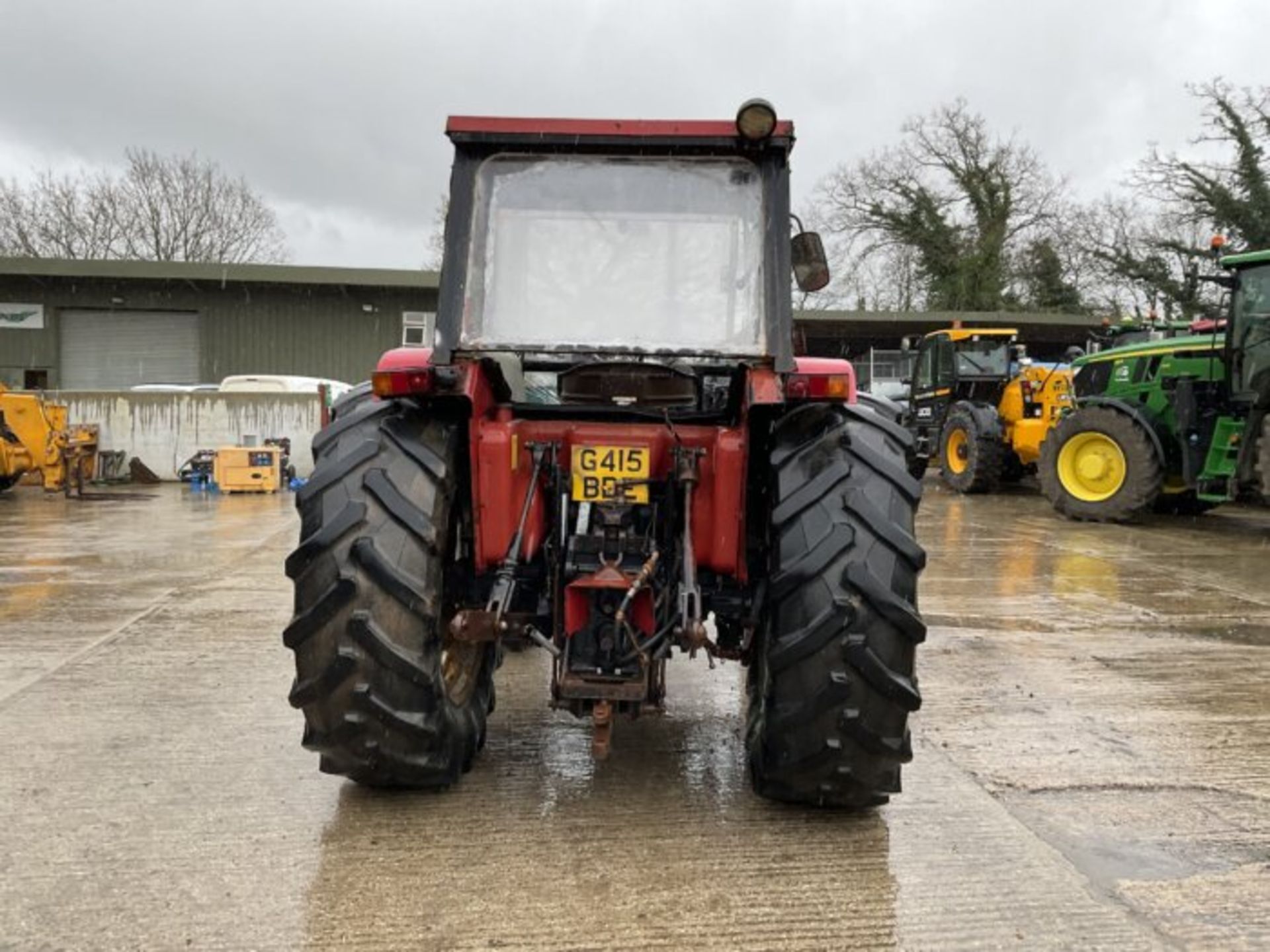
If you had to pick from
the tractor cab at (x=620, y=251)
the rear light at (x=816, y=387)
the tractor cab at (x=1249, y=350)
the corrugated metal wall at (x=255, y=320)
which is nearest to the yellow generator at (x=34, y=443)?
the corrugated metal wall at (x=255, y=320)

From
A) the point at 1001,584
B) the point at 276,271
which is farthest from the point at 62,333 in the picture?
the point at 1001,584

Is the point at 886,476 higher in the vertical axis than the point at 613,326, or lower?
lower

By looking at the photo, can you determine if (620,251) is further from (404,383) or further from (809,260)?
(404,383)

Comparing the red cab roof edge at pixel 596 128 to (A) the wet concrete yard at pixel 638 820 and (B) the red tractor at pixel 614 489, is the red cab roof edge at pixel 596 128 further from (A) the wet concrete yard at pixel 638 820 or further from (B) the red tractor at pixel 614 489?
(A) the wet concrete yard at pixel 638 820

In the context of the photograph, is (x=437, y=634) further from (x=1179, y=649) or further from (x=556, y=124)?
(x=1179, y=649)

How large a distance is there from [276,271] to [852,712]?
75.2 ft

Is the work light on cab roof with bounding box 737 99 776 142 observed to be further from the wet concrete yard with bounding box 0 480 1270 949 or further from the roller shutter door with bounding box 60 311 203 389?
the roller shutter door with bounding box 60 311 203 389

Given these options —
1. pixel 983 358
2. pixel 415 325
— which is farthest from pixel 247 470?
pixel 983 358

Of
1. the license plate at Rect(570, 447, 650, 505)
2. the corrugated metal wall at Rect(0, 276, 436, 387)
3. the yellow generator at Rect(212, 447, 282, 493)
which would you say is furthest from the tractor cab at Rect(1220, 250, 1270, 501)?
the corrugated metal wall at Rect(0, 276, 436, 387)

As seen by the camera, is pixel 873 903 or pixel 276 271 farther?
pixel 276 271

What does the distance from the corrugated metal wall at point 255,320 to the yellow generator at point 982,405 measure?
12385 millimetres

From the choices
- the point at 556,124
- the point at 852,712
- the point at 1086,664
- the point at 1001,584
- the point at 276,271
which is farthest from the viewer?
the point at 276,271

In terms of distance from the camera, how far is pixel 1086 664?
5.27m

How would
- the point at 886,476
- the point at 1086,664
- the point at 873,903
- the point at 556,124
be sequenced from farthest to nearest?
1. the point at 1086,664
2. the point at 556,124
3. the point at 886,476
4. the point at 873,903
